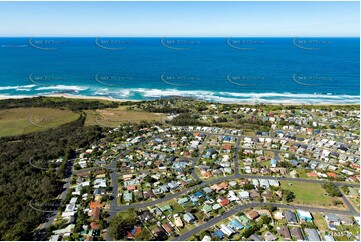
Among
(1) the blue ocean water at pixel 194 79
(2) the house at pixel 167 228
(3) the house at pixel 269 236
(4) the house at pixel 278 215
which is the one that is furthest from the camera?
(1) the blue ocean water at pixel 194 79

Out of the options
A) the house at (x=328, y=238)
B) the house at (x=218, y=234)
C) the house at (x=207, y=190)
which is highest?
the house at (x=218, y=234)

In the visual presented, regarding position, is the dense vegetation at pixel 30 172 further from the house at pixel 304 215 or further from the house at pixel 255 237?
the house at pixel 304 215

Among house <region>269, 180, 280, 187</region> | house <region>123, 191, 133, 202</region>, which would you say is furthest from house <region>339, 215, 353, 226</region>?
house <region>123, 191, 133, 202</region>

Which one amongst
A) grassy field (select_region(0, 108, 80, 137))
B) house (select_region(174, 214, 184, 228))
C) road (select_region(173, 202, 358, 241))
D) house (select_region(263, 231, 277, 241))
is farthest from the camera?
grassy field (select_region(0, 108, 80, 137))

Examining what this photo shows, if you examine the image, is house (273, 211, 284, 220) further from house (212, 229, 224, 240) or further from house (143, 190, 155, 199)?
house (143, 190, 155, 199)

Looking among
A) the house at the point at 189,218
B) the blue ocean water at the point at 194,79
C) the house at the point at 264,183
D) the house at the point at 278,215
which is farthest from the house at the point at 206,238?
the blue ocean water at the point at 194,79

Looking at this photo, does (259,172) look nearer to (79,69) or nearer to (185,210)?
(185,210)

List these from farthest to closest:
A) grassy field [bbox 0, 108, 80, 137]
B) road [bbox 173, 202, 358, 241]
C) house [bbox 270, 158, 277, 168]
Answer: grassy field [bbox 0, 108, 80, 137]
house [bbox 270, 158, 277, 168]
road [bbox 173, 202, 358, 241]
